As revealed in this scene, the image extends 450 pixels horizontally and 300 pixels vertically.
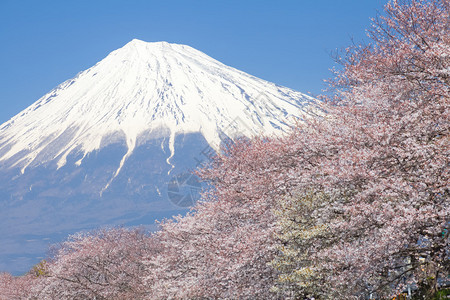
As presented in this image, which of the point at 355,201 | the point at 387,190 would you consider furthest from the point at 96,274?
the point at 387,190

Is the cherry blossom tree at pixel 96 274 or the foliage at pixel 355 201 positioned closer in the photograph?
the foliage at pixel 355 201

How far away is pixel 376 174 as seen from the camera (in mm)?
10297

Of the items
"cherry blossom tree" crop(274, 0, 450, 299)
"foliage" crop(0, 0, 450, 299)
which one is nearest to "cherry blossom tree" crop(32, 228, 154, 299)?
"foliage" crop(0, 0, 450, 299)

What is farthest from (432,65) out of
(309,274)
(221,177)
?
(221,177)

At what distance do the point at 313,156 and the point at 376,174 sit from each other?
3321 millimetres

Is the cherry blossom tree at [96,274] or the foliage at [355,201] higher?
the cherry blossom tree at [96,274]

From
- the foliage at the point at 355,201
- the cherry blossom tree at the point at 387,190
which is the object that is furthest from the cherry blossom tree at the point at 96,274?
the cherry blossom tree at the point at 387,190

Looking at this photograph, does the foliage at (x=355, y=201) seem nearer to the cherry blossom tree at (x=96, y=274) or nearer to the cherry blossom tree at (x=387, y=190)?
the cherry blossom tree at (x=387, y=190)

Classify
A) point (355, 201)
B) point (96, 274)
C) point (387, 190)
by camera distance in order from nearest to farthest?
1. point (387, 190)
2. point (355, 201)
3. point (96, 274)

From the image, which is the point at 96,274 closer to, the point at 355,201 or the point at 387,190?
the point at 355,201

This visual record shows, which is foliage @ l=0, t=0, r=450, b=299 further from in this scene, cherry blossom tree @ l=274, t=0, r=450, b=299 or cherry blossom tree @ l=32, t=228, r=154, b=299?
cherry blossom tree @ l=32, t=228, r=154, b=299

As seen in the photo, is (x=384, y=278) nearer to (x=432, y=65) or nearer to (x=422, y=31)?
(x=432, y=65)

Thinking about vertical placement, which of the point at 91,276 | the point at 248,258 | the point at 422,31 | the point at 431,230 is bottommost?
the point at 431,230

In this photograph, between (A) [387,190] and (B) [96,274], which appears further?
(B) [96,274]
